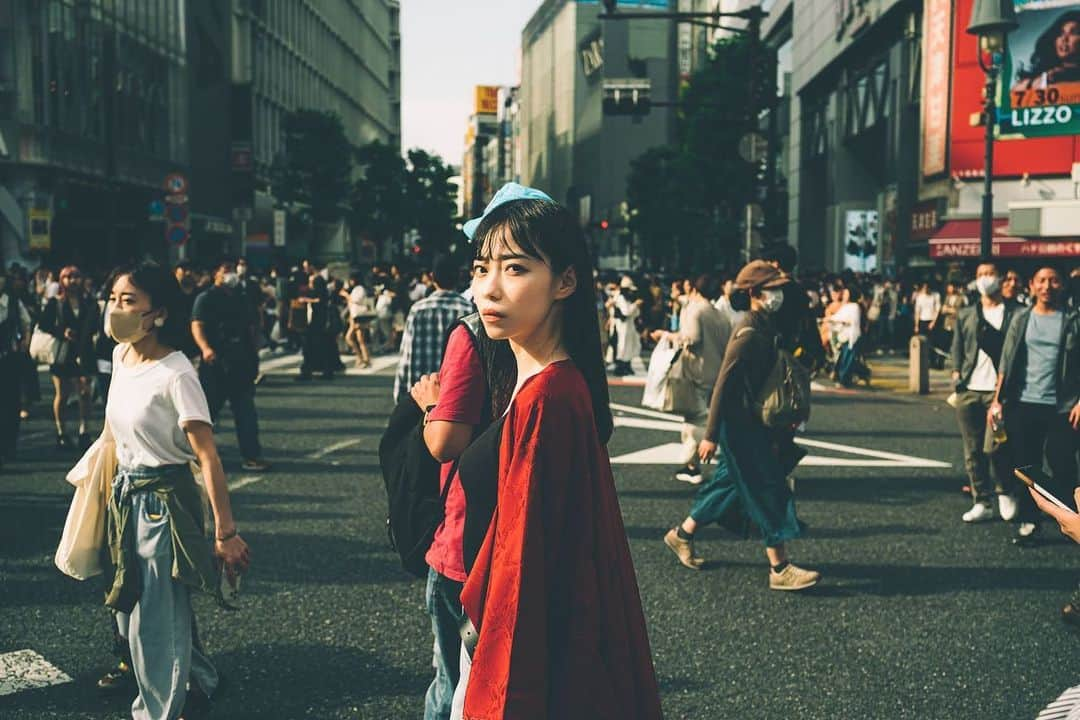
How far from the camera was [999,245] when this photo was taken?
27812 millimetres

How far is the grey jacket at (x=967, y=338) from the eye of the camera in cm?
784

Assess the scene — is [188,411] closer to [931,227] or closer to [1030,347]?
[1030,347]

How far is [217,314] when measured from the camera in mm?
9617

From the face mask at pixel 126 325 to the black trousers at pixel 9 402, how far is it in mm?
6230

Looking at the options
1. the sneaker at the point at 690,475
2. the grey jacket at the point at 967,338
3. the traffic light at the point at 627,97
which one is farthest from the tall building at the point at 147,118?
the grey jacket at the point at 967,338

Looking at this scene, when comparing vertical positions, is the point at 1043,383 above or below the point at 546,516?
below

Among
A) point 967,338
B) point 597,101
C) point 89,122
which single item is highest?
point 597,101

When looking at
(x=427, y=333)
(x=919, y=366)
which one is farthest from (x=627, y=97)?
(x=427, y=333)

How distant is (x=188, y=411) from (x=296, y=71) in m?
63.3

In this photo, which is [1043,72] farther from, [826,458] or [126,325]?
[126,325]

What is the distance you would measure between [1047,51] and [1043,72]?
1.64 feet

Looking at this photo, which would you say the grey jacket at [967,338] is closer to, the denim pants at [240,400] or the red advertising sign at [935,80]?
the denim pants at [240,400]

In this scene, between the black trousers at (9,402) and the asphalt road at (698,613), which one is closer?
the asphalt road at (698,613)

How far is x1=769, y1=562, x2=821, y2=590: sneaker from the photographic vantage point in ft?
19.5
